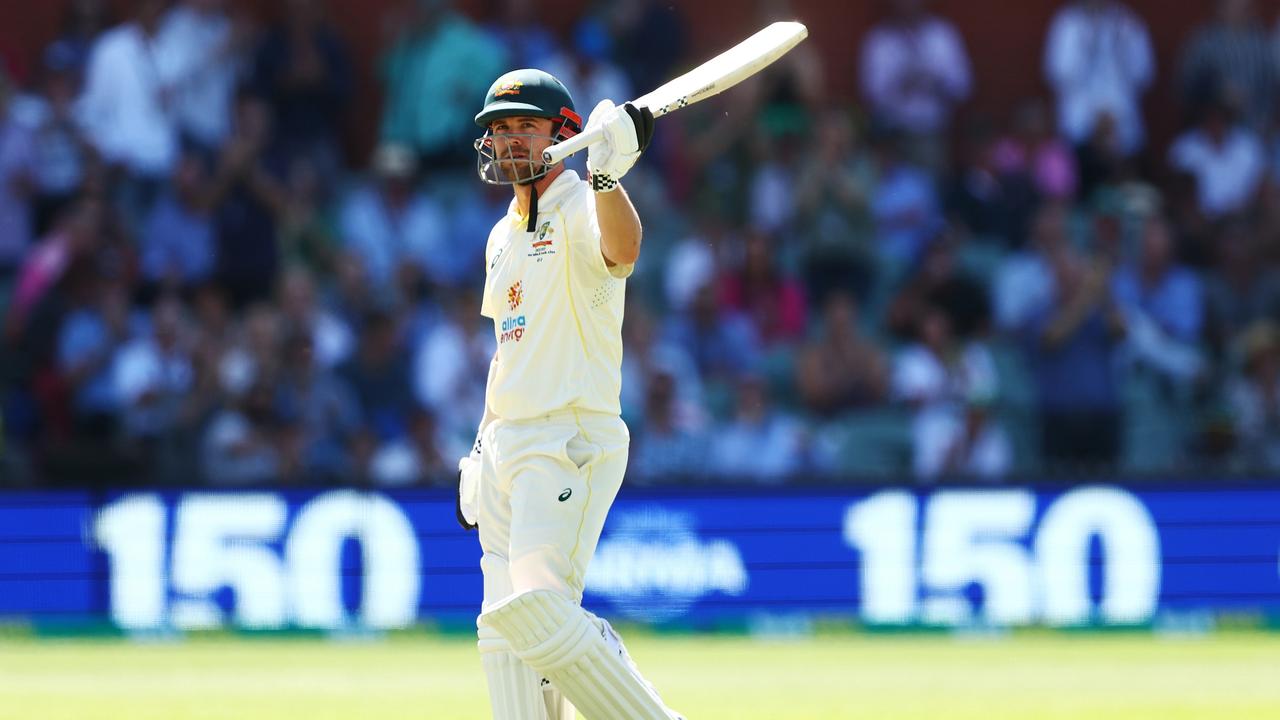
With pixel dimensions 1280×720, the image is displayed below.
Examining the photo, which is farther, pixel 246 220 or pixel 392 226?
pixel 392 226

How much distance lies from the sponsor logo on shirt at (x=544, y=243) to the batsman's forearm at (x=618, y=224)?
0.78 feet

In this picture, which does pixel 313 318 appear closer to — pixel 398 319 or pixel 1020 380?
pixel 398 319

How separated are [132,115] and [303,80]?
4.04 feet

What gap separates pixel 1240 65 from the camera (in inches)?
576

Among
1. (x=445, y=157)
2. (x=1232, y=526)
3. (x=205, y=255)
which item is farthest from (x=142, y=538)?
(x=1232, y=526)

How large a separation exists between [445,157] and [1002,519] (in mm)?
4957

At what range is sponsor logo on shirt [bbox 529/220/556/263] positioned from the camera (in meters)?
5.50

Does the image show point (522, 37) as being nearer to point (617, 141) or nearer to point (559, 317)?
point (559, 317)

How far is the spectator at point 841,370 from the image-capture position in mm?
12789

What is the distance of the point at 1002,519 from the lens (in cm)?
1157

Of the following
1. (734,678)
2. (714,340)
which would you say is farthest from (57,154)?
(734,678)

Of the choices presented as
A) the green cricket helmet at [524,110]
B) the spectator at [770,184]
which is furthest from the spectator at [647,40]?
the green cricket helmet at [524,110]

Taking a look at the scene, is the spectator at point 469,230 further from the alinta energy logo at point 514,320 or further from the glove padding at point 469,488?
the alinta energy logo at point 514,320

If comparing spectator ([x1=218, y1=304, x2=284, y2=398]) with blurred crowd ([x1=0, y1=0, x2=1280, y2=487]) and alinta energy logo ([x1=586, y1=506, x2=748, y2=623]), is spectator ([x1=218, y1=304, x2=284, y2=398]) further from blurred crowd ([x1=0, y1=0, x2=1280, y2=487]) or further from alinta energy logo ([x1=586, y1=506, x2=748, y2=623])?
alinta energy logo ([x1=586, y1=506, x2=748, y2=623])
